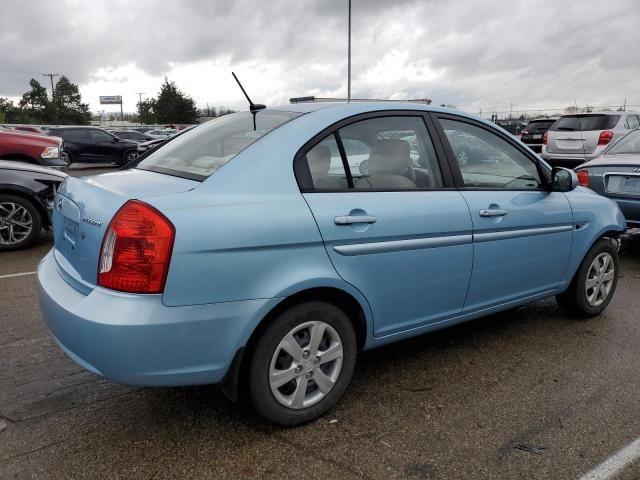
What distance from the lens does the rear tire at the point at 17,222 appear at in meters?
6.60

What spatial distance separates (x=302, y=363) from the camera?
2660mm

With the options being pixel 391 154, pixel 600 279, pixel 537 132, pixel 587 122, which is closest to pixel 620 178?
pixel 600 279

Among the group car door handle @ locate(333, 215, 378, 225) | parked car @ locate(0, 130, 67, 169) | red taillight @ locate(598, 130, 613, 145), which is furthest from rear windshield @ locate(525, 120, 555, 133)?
car door handle @ locate(333, 215, 378, 225)

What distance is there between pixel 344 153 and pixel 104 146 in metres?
20.9

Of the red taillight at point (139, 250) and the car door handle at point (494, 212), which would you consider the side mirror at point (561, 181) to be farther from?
the red taillight at point (139, 250)

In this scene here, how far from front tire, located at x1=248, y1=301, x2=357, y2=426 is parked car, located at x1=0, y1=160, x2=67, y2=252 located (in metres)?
5.24

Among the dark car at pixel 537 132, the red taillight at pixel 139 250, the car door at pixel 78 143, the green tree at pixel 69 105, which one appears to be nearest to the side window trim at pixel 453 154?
the red taillight at pixel 139 250

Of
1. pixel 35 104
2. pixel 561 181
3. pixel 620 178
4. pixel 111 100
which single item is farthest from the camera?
pixel 111 100

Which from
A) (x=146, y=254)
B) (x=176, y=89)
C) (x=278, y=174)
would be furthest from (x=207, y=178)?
(x=176, y=89)

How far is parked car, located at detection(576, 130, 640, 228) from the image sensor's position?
6137 mm

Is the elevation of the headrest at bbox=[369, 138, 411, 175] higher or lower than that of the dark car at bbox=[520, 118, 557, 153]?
lower

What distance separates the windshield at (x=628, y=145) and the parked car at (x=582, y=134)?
5.60 metres

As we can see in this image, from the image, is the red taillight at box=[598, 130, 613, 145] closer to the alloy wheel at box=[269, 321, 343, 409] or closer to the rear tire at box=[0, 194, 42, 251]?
the rear tire at box=[0, 194, 42, 251]

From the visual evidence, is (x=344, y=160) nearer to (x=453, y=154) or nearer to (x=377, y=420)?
(x=453, y=154)
